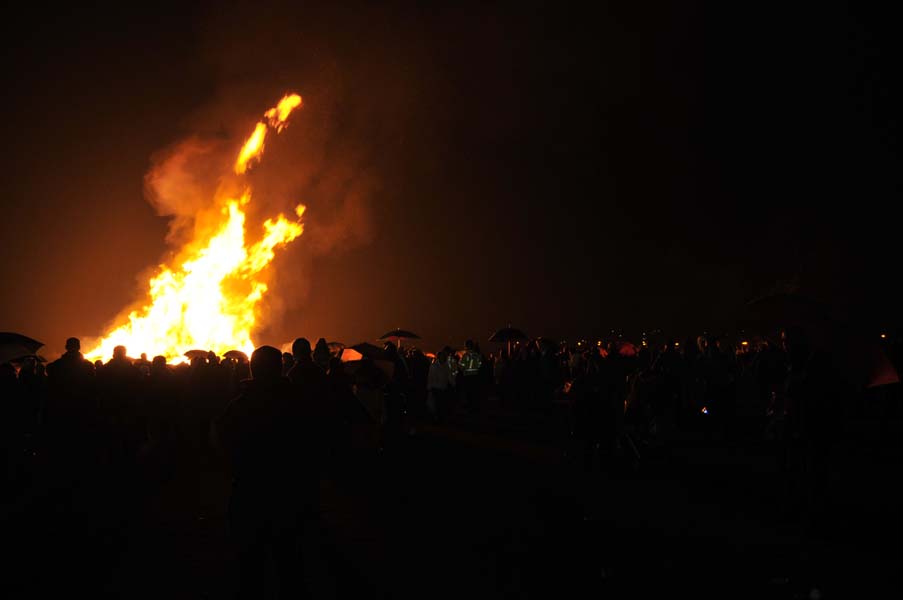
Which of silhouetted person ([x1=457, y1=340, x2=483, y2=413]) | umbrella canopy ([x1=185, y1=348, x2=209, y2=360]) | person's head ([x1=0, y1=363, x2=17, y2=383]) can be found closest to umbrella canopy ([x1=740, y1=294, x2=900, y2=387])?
umbrella canopy ([x1=185, y1=348, x2=209, y2=360])

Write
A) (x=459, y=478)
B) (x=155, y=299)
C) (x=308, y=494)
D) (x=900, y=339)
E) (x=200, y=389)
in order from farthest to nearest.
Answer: (x=155, y=299)
(x=900, y=339)
(x=200, y=389)
(x=459, y=478)
(x=308, y=494)

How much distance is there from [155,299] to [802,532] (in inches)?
1209

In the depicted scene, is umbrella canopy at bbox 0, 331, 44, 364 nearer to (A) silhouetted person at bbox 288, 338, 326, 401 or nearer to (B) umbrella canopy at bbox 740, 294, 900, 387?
(A) silhouetted person at bbox 288, 338, 326, 401

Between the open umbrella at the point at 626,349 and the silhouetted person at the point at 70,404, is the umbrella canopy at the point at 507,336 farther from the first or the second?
the silhouetted person at the point at 70,404

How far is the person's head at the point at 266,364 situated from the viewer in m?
4.27

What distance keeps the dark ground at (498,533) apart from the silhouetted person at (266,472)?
0.71 feet

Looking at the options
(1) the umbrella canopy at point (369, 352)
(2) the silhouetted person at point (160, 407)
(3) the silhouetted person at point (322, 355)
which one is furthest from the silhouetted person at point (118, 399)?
(1) the umbrella canopy at point (369, 352)

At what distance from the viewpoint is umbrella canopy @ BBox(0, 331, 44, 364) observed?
9.19m

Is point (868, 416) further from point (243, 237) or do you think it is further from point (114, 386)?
point (243, 237)

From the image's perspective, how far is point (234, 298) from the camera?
105ft

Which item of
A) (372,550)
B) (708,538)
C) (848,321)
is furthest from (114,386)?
(848,321)

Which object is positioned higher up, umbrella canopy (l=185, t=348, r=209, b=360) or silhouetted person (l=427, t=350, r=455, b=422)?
umbrella canopy (l=185, t=348, r=209, b=360)

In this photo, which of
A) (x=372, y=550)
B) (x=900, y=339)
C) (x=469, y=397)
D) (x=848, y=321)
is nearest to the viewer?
(x=372, y=550)

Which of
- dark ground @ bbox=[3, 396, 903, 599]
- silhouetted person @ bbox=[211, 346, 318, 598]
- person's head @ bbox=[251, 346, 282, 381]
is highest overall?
person's head @ bbox=[251, 346, 282, 381]
